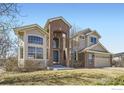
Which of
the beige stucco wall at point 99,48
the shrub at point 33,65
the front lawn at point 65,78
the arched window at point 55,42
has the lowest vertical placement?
the front lawn at point 65,78

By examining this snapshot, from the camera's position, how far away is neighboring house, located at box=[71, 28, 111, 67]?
6.87 m

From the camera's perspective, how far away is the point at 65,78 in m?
6.52

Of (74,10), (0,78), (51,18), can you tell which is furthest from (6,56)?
(74,10)

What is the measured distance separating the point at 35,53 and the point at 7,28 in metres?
0.82

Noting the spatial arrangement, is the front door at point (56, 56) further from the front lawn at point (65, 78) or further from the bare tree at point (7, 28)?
the bare tree at point (7, 28)

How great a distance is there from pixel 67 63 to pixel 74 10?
3.88 feet

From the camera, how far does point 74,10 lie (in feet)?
21.2

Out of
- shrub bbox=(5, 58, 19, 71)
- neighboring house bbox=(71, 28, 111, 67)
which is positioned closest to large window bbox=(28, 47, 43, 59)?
shrub bbox=(5, 58, 19, 71)

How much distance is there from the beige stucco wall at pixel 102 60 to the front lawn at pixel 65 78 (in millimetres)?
341

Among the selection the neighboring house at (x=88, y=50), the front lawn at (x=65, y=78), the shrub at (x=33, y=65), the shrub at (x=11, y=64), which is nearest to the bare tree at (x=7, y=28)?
the shrub at (x=11, y=64)

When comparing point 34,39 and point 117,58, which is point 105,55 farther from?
point 34,39

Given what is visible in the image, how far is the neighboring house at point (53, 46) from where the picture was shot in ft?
22.1

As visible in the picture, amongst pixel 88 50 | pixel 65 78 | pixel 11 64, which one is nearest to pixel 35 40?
pixel 11 64

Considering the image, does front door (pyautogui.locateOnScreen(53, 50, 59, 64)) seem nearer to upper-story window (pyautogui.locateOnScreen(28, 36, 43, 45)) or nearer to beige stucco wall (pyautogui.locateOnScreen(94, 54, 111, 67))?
upper-story window (pyautogui.locateOnScreen(28, 36, 43, 45))
